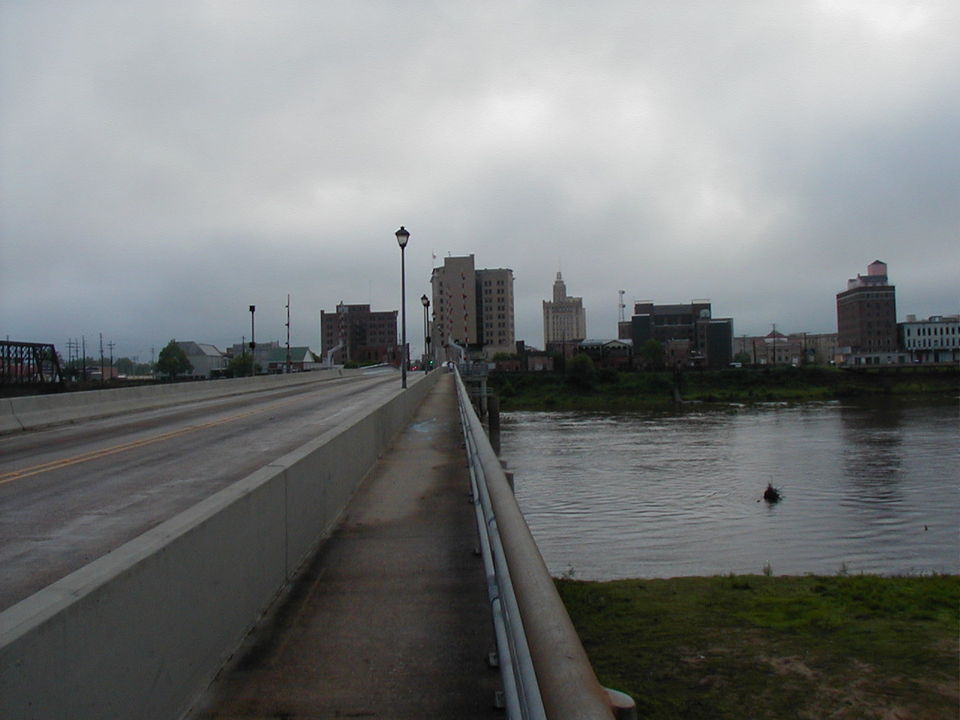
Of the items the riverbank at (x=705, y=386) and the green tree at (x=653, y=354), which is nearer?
the riverbank at (x=705, y=386)

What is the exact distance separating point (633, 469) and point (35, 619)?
37.3 metres

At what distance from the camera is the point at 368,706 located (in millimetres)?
4918

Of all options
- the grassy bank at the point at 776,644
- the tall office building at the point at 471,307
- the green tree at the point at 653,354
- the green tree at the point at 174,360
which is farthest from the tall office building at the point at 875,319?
the grassy bank at the point at 776,644

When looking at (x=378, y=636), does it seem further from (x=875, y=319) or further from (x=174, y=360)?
(x=875, y=319)

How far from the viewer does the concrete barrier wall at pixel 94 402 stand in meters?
19.9

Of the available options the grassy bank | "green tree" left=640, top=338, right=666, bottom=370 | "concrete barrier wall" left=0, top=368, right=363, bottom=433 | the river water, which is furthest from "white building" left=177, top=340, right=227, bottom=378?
the grassy bank

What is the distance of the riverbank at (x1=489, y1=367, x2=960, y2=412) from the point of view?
98250 millimetres

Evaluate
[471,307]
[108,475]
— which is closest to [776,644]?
[108,475]

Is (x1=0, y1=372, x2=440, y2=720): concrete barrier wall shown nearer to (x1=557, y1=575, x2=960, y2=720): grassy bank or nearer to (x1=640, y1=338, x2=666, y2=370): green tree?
(x1=557, y1=575, x2=960, y2=720): grassy bank

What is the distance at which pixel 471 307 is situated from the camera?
159250 mm

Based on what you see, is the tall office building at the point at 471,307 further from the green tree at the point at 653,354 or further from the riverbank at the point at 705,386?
the green tree at the point at 653,354

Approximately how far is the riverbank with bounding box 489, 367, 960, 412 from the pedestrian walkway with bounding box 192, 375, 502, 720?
82.6 m

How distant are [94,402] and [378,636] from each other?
21.4 meters

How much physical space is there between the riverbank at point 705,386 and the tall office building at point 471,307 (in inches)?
661
